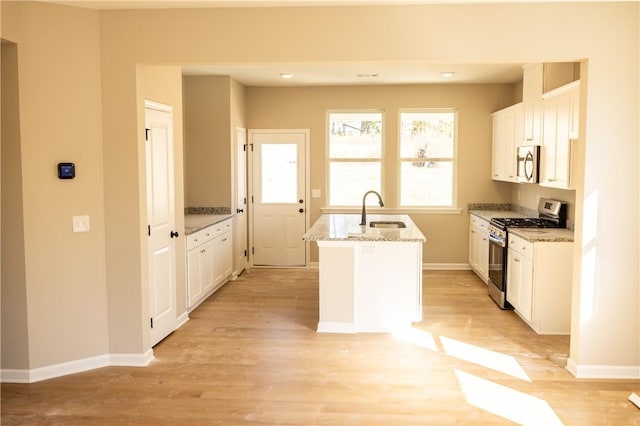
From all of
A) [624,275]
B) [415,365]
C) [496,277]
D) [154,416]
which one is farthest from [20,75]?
[496,277]

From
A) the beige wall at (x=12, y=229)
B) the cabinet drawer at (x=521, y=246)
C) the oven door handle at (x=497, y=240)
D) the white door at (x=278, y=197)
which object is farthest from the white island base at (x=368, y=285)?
the white door at (x=278, y=197)

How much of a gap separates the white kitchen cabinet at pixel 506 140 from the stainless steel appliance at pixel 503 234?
72 cm

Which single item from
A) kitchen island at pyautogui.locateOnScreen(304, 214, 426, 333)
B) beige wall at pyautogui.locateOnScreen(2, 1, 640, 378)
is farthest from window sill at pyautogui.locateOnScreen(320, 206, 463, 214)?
beige wall at pyautogui.locateOnScreen(2, 1, 640, 378)

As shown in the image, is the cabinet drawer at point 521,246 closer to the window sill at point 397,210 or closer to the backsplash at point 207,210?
the window sill at point 397,210

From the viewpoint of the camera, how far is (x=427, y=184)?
7.94 m

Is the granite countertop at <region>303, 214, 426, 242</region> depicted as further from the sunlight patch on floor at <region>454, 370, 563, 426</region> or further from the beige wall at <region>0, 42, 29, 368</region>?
the beige wall at <region>0, 42, 29, 368</region>

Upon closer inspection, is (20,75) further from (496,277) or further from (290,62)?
(496,277)

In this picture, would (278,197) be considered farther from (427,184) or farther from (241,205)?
(427,184)

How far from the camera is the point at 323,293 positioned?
16.3ft

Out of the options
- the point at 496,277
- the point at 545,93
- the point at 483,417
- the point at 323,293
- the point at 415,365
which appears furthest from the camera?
the point at 496,277

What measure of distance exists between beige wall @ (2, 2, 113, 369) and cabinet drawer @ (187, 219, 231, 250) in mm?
1356

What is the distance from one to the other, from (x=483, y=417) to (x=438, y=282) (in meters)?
3.78

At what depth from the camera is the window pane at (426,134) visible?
7.83 metres

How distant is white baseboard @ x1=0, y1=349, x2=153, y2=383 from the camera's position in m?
3.82
